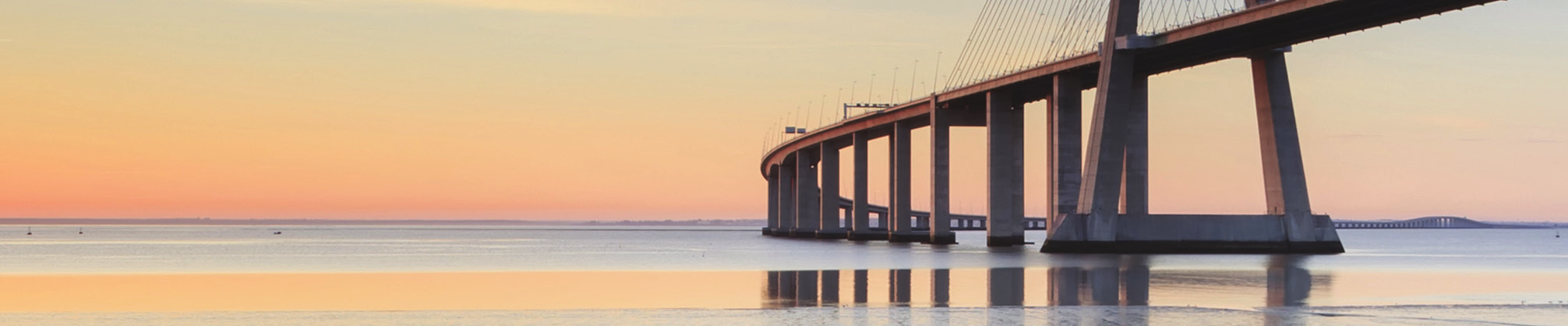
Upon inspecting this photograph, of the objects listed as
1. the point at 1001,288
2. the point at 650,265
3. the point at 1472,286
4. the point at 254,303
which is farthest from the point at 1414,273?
the point at 254,303

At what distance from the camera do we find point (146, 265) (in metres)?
58.6

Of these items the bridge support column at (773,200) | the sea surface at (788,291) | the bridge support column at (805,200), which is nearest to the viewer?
the sea surface at (788,291)

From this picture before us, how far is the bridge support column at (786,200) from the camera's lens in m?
162

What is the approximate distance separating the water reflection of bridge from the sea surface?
0.27ft

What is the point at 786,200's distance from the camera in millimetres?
162375

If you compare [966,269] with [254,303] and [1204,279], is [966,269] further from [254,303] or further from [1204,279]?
[254,303]

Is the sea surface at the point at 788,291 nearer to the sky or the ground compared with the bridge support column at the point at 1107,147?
nearer to the ground

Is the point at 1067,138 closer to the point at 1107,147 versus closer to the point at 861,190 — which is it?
the point at 1107,147

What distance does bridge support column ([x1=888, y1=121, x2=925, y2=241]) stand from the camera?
11376 cm

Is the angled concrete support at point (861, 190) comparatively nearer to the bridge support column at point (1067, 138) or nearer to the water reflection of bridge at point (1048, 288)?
the bridge support column at point (1067, 138)

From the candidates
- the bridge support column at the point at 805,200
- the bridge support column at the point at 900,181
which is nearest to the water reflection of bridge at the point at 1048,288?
the bridge support column at the point at 900,181

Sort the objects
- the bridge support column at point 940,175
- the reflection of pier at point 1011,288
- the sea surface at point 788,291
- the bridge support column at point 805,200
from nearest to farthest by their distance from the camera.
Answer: the sea surface at point 788,291 < the reflection of pier at point 1011,288 < the bridge support column at point 940,175 < the bridge support column at point 805,200

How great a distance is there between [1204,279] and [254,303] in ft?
68.3

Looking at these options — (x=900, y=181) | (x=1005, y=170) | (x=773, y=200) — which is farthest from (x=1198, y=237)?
(x=773, y=200)
